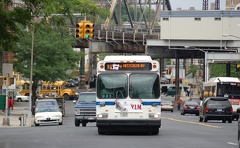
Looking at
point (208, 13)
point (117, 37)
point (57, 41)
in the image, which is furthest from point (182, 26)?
point (57, 41)

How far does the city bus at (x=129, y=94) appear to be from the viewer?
28172 mm

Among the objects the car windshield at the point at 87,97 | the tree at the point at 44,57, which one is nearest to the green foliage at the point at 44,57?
the tree at the point at 44,57

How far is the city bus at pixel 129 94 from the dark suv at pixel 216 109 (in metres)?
19.3

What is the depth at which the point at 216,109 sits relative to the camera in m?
47.5

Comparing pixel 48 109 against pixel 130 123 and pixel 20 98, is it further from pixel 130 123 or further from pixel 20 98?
pixel 20 98

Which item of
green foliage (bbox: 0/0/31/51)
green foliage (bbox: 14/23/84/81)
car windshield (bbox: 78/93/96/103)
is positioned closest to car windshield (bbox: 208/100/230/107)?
car windshield (bbox: 78/93/96/103)

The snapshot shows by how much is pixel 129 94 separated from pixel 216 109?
20.1m

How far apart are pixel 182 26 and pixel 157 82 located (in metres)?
69.8

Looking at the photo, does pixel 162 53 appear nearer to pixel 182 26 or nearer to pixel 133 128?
pixel 182 26

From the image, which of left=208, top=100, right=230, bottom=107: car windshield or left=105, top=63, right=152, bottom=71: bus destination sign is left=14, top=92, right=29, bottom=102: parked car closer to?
left=208, top=100, right=230, bottom=107: car windshield

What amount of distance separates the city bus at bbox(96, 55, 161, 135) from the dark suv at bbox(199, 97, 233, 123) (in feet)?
63.4

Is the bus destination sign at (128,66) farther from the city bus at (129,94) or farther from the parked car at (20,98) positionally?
the parked car at (20,98)

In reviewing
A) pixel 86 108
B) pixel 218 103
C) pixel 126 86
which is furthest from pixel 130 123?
pixel 218 103

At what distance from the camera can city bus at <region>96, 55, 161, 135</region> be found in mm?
28172
